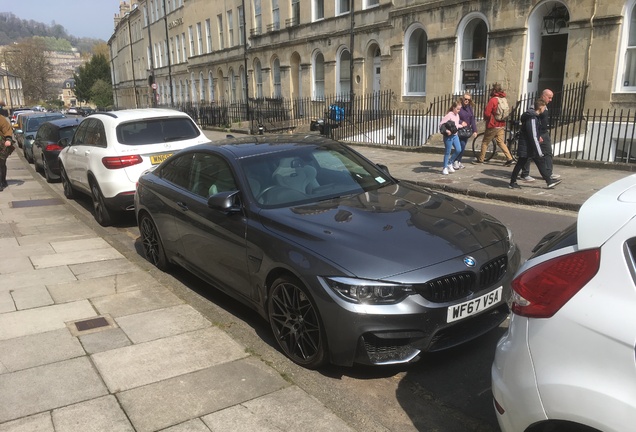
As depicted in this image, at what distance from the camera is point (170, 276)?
18.8 ft

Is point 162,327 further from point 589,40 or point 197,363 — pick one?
point 589,40

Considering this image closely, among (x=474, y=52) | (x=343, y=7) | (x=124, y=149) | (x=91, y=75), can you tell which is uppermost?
(x=91, y=75)

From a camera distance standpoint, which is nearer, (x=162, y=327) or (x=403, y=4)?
(x=162, y=327)

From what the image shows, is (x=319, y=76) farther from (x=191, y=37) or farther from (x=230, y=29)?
(x=191, y=37)

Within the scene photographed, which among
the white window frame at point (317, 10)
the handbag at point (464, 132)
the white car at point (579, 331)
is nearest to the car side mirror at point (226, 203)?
the white car at point (579, 331)

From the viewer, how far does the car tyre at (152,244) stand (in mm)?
5770

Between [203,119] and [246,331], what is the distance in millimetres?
35305

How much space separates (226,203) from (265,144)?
3.61ft

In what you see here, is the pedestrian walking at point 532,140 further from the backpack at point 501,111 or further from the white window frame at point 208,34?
the white window frame at point 208,34

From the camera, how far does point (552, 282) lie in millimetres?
2021

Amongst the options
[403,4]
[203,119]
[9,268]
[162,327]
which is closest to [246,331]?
[162,327]

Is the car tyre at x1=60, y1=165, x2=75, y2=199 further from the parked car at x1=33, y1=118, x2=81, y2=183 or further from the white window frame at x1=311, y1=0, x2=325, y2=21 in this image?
the white window frame at x1=311, y1=0, x2=325, y2=21

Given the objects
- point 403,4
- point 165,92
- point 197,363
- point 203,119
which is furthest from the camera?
point 165,92

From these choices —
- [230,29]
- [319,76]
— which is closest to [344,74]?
[319,76]
